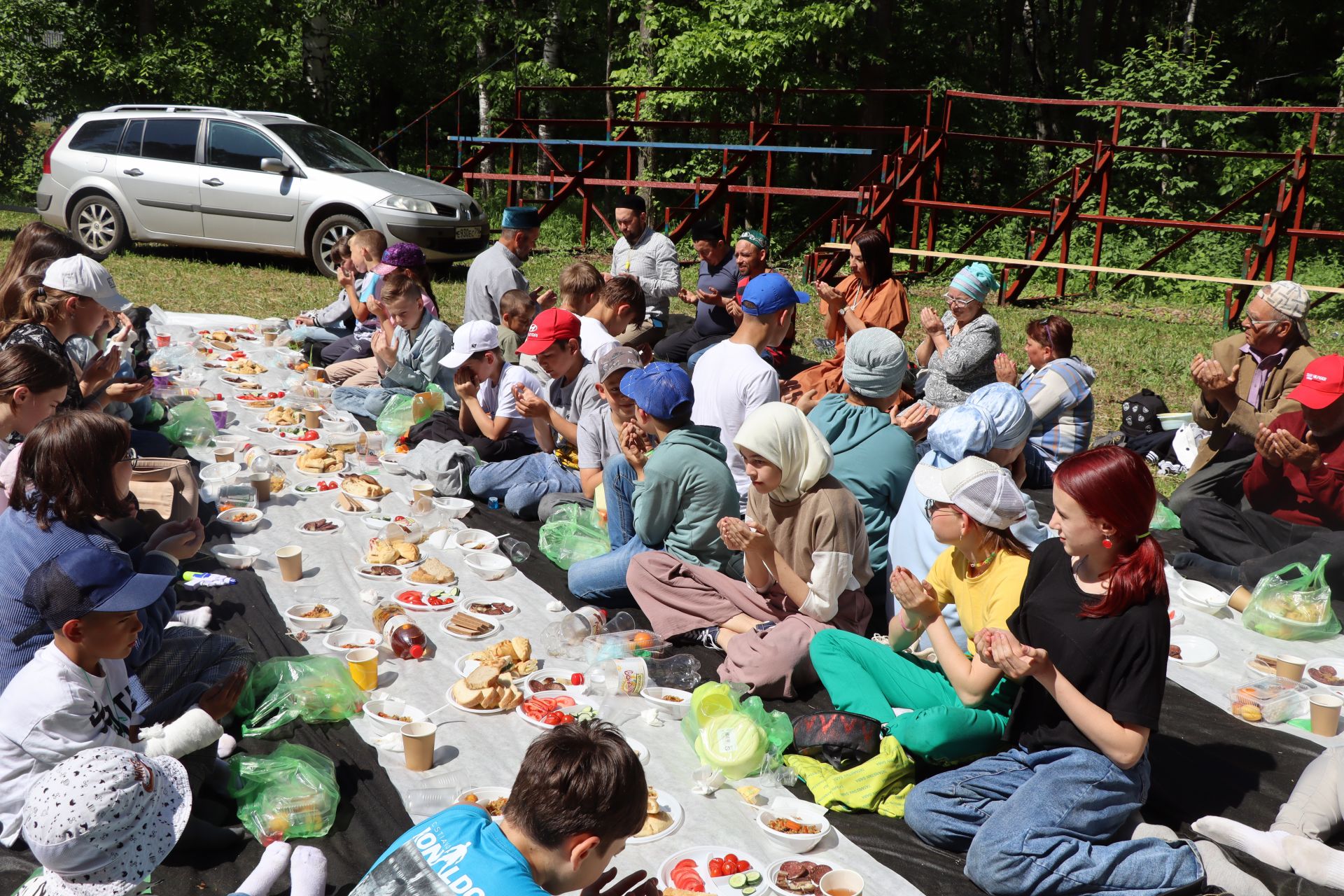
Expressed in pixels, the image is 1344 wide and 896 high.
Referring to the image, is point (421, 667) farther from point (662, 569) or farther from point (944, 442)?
point (944, 442)

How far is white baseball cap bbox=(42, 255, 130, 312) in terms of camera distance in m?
5.03

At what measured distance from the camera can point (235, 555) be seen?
4.92 m

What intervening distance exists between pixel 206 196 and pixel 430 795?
1098 centimetres

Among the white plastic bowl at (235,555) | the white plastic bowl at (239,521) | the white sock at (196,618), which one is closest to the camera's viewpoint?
the white sock at (196,618)

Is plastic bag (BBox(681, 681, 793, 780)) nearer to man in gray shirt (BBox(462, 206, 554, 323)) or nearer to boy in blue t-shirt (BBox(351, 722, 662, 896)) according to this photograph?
boy in blue t-shirt (BBox(351, 722, 662, 896))

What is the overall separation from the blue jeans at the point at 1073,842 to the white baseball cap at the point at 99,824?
217 cm

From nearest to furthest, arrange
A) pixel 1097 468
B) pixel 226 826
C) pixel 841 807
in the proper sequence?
1. pixel 1097 468
2. pixel 226 826
3. pixel 841 807

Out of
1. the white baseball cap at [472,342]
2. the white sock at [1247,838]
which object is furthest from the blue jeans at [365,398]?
the white sock at [1247,838]

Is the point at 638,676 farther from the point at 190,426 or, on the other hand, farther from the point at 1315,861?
the point at 190,426

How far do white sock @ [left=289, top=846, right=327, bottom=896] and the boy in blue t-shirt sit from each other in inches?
26.9

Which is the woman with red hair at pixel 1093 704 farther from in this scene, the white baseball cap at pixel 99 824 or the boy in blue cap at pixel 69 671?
the boy in blue cap at pixel 69 671

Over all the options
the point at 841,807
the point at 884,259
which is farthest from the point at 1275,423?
the point at 841,807

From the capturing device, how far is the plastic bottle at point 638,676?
13.2 ft

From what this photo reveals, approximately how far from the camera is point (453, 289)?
1237cm
